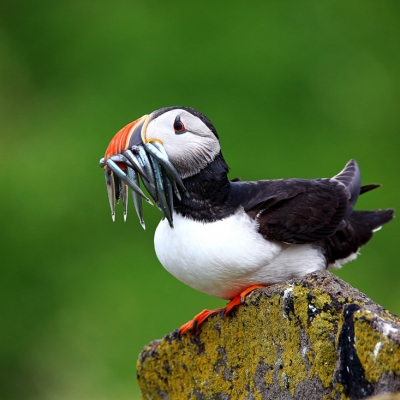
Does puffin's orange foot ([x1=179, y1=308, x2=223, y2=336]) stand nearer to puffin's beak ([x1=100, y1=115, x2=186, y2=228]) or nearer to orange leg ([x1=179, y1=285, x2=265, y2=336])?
orange leg ([x1=179, y1=285, x2=265, y2=336])

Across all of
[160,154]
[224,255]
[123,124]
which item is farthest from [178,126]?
[123,124]

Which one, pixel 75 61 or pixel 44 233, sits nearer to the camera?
pixel 44 233

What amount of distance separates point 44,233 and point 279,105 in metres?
2.99

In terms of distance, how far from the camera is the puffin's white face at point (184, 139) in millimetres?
3680

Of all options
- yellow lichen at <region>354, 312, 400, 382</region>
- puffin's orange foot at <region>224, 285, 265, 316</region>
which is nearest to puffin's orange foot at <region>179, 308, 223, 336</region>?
puffin's orange foot at <region>224, 285, 265, 316</region>

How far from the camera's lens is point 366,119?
976cm

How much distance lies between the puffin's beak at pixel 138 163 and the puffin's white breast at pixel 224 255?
185mm

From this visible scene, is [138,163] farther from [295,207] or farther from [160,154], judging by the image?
[295,207]

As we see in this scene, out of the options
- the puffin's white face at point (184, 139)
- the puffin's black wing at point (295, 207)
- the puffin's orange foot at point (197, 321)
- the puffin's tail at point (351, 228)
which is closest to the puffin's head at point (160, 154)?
the puffin's white face at point (184, 139)

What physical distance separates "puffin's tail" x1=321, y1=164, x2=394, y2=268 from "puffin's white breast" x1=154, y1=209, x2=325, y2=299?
1.40 feet

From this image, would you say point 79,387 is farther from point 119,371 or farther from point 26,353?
point 26,353

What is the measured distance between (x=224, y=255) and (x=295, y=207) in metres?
0.45

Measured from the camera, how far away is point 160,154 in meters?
3.60

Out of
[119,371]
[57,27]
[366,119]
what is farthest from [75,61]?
[119,371]
